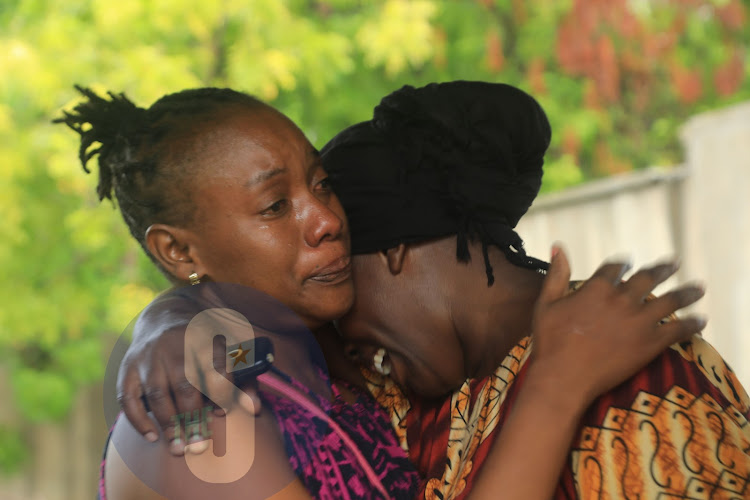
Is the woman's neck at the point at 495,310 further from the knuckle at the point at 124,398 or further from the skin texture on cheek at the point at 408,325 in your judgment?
the knuckle at the point at 124,398

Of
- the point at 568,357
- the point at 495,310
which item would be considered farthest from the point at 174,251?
the point at 568,357

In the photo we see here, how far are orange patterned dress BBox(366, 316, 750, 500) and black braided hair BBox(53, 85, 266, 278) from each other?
0.83m

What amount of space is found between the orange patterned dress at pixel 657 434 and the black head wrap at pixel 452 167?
337mm

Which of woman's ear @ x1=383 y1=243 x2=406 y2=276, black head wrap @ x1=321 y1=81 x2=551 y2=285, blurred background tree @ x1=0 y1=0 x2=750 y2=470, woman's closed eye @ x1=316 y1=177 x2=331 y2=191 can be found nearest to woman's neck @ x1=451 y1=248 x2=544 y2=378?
black head wrap @ x1=321 y1=81 x2=551 y2=285

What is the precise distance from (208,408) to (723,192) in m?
5.05

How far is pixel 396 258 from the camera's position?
212 centimetres

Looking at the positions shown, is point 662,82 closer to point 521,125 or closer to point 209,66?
point 209,66

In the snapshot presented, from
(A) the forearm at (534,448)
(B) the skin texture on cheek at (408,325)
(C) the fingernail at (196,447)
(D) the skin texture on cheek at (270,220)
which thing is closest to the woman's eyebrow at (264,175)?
(D) the skin texture on cheek at (270,220)

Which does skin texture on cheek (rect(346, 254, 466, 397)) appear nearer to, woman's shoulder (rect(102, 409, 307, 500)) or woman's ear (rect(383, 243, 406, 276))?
woman's ear (rect(383, 243, 406, 276))

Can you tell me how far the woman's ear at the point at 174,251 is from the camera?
1993 mm

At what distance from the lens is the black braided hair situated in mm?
1964

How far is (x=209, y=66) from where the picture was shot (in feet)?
19.1

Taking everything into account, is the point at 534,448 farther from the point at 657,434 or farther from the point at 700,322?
the point at 700,322

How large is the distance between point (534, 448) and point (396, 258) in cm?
67
